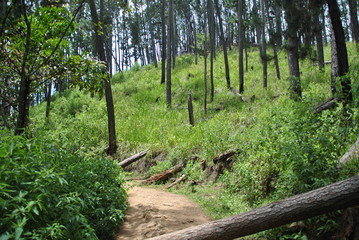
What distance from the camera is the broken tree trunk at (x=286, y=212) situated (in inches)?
132

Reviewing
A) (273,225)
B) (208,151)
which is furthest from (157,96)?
(273,225)

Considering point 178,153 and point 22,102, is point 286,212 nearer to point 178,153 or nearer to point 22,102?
point 22,102

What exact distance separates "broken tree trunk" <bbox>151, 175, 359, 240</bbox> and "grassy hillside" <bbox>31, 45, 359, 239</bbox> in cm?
75

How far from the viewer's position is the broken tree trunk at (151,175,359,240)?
132 inches

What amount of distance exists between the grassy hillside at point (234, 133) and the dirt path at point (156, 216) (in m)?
0.49

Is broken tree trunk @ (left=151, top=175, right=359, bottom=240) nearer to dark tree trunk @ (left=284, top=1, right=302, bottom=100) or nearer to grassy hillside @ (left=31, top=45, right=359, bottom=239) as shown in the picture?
grassy hillside @ (left=31, top=45, right=359, bottom=239)

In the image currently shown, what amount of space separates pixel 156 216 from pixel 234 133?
5.76m

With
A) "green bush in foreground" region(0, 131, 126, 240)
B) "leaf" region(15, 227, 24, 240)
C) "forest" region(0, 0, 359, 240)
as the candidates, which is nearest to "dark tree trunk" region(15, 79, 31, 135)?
"forest" region(0, 0, 359, 240)

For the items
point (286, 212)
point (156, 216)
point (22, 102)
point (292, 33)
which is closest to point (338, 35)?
point (292, 33)

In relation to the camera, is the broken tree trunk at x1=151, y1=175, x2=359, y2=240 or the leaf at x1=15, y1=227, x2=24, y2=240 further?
the broken tree trunk at x1=151, y1=175, x2=359, y2=240

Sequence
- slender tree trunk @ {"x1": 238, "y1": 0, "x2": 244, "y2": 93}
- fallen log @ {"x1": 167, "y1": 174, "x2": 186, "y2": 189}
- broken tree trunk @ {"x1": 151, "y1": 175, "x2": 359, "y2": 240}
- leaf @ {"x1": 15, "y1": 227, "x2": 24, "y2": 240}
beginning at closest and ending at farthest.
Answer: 1. leaf @ {"x1": 15, "y1": 227, "x2": 24, "y2": 240}
2. broken tree trunk @ {"x1": 151, "y1": 175, "x2": 359, "y2": 240}
3. fallen log @ {"x1": 167, "y1": 174, "x2": 186, "y2": 189}
4. slender tree trunk @ {"x1": 238, "y1": 0, "x2": 244, "y2": 93}

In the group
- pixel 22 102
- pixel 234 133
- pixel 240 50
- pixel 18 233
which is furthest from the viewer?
pixel 240 50

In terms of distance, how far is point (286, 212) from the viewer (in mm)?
3424

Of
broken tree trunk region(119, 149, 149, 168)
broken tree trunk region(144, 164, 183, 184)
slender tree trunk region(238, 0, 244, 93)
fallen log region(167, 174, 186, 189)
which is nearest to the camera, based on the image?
fallen log region(167, 174, 186, 189)
